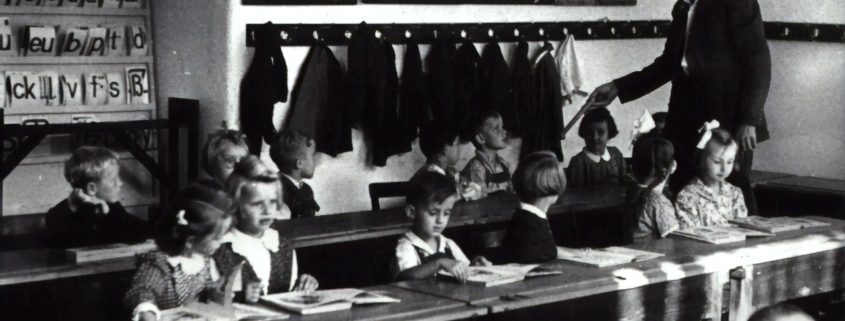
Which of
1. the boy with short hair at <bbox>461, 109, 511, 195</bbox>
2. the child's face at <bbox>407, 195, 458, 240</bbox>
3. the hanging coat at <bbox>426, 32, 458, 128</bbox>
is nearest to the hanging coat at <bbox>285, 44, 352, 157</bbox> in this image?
the hanging coat at <bbox>426, 32, 458, 128</bbox>

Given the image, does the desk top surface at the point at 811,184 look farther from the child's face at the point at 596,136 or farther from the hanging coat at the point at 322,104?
the hanging coat at the point at 322,104

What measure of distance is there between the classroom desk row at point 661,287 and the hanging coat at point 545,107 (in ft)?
10.7

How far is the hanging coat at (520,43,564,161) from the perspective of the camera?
8.16 meters

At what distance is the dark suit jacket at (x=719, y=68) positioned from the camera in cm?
538

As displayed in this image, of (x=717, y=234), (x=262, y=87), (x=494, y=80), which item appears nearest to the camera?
(x=717, y=234)

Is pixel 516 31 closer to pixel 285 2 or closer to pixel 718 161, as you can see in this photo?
pixel 285 2

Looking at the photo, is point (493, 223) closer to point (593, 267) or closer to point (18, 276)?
point (593, 267)

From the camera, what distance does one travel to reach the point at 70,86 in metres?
6.85

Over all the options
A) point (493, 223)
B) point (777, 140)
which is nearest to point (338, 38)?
point (493, 223)

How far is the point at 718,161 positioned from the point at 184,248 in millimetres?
2611

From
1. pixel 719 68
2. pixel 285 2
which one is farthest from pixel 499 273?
A: pixel 285 2

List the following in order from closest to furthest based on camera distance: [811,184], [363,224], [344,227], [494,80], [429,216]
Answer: [429,216] < [344,227] < [363,224] < [811,184] < [494,80]

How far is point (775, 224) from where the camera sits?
4941mm

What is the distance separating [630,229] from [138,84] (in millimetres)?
3413
